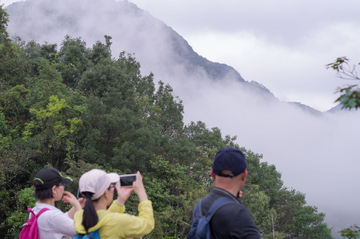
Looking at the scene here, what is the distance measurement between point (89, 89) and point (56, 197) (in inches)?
912

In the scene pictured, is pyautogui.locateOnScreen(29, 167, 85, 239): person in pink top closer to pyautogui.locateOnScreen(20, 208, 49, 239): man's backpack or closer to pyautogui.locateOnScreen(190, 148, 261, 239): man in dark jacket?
pyautogui.locateOnScreen(20, 208, 49, 239): man's backpack

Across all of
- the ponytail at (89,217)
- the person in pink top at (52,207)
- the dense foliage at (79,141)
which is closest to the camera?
the ponytail at (89,217)

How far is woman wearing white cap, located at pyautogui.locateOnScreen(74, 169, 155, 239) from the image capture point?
2006 millimetres

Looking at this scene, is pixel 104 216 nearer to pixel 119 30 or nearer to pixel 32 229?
pixel 32 229

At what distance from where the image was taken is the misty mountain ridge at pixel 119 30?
111600mm

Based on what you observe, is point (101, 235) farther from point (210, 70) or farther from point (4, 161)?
point (210, 70)

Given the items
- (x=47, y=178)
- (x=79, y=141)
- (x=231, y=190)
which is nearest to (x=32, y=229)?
(x=47, y=178)

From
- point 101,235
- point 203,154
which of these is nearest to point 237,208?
point 101,235

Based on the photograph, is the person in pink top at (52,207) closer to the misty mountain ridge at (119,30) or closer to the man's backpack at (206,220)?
the man's backpack at (206,220)

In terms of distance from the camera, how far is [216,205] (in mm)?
1722

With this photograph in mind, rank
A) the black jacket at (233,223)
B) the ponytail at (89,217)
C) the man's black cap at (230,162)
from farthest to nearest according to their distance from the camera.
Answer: the ponytail at (89,217), the man's black cap at (230,162), the black jacket at (233,223)

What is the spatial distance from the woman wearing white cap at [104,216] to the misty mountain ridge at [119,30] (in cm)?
10460

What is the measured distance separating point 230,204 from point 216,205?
0.28 feet

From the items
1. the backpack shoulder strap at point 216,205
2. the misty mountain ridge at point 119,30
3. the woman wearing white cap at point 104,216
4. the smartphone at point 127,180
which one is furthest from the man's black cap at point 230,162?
the misty mountain ridge at point 119,30
